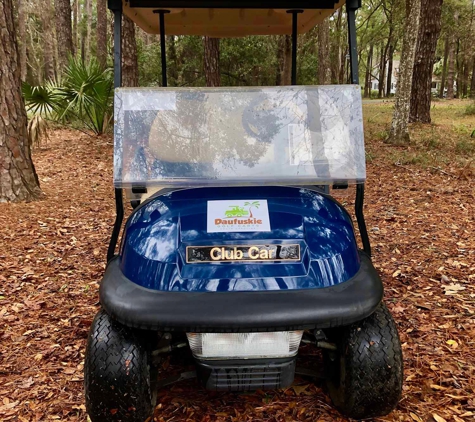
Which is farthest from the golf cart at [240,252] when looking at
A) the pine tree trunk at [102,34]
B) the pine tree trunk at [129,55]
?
the pine tree trunk at [102,34]

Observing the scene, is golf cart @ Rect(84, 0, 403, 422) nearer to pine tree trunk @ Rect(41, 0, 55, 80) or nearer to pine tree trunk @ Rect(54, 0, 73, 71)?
pine tree trunk @ Rect(54, 0, 73, 71)

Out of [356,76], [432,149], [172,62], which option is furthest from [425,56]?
[356,76]

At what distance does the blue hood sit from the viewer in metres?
1.73

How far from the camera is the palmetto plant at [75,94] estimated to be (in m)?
7.10

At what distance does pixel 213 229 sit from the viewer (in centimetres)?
185

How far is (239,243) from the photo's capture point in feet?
5.89

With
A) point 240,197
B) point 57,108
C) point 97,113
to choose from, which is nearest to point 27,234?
point 240,197

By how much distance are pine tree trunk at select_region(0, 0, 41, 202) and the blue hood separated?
3418 mm

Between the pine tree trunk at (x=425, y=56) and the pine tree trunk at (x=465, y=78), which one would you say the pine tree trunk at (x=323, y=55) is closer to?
the pine tree trunk at (x=425, y=56)

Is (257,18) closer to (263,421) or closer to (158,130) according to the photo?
(158,130)

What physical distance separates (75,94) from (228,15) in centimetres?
552

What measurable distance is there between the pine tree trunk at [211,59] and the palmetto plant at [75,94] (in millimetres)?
2457

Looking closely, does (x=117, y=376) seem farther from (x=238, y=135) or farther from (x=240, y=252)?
(x=238, y=135)

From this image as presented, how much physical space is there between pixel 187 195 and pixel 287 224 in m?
0.52
